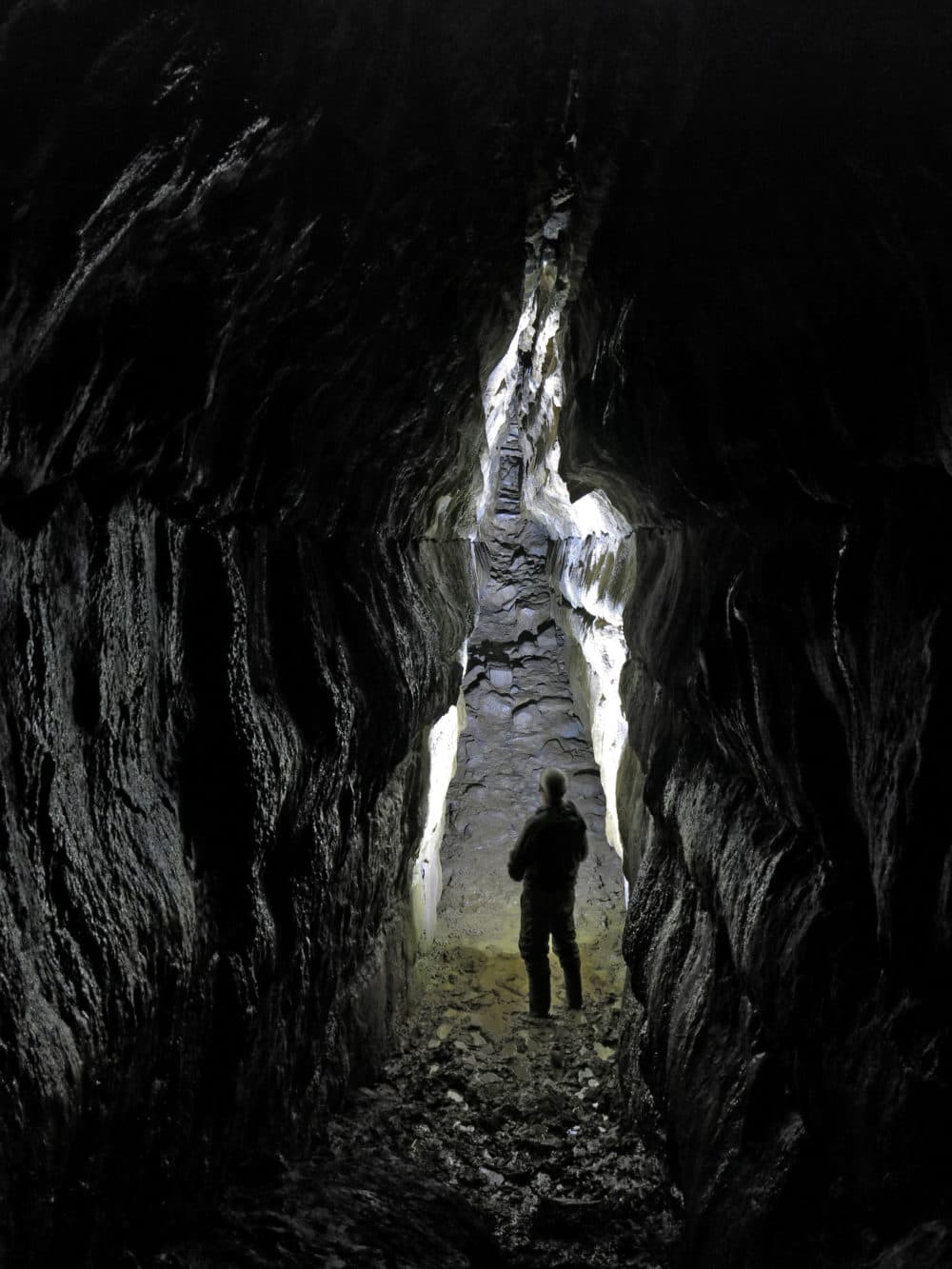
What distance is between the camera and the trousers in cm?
732

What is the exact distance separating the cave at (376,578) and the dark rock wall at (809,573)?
1 cm

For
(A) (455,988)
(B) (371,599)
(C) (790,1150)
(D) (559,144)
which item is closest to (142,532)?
(D) (559,144)

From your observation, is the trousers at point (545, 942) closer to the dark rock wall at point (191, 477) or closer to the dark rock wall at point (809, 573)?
the dark rock wall at point (809, 573)

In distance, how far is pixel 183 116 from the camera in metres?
1.71

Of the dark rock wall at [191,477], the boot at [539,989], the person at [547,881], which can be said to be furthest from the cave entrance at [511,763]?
the dark rock wall at [191,477]

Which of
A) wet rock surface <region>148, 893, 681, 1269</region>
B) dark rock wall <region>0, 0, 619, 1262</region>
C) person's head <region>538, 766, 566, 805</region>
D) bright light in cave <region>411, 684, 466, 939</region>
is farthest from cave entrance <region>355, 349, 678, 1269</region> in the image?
dark rock wall <region>0, 0, 619, 1262</region>

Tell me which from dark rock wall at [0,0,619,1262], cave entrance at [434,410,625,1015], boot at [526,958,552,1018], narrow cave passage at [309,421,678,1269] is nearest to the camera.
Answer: dark rock wall at [0,0,619,1262]

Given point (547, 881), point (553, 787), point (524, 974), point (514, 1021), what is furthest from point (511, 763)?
point (514, 1021)

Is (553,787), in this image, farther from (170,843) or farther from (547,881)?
(170,843)

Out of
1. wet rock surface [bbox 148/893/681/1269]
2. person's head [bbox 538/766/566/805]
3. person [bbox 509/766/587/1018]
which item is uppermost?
person's head [bbox 538/766/566/805]

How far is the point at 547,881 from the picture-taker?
731cm

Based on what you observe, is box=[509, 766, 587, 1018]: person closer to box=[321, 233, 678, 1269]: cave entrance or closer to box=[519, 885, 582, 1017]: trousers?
box=[519, 885, 582, 1017]: trousers

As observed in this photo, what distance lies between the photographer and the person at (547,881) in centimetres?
723

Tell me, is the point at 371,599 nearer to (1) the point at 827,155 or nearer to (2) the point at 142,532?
(2) the point at 142,532
